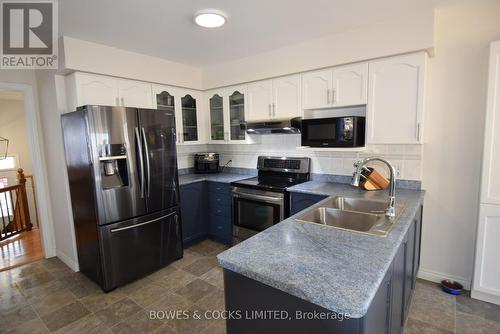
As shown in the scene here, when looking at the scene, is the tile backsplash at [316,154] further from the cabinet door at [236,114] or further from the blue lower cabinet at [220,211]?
the blue lower cabinet at [220,211]

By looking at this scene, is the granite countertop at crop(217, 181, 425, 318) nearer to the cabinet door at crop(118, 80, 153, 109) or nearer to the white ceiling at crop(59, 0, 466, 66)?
the white ceiling at crop(59, 0, 466, 66)

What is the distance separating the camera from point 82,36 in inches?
95.5

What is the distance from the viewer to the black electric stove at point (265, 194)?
9.25 feet

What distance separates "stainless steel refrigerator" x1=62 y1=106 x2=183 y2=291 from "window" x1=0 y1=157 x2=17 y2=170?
14.3ft

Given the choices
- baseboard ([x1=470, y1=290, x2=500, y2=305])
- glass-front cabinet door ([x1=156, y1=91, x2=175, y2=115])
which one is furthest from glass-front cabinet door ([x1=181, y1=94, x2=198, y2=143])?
baseboard ([x1=470, y1=290, x2=500, y2=305])

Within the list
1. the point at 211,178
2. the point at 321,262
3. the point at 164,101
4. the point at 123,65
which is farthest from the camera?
the point at 211,178

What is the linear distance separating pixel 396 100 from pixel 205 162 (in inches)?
98.8

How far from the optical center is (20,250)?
11.8ft

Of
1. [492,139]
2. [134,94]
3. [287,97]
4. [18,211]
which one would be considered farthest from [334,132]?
[18,211]

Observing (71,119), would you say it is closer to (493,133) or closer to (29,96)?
(29,96)

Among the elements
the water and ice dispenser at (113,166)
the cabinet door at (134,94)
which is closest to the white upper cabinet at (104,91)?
the cabinet door at (134,94)

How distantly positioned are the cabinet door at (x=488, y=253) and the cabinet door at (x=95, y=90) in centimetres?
358

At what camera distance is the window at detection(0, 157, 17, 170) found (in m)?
5.66

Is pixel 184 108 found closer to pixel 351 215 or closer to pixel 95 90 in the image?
pixel 95 90
